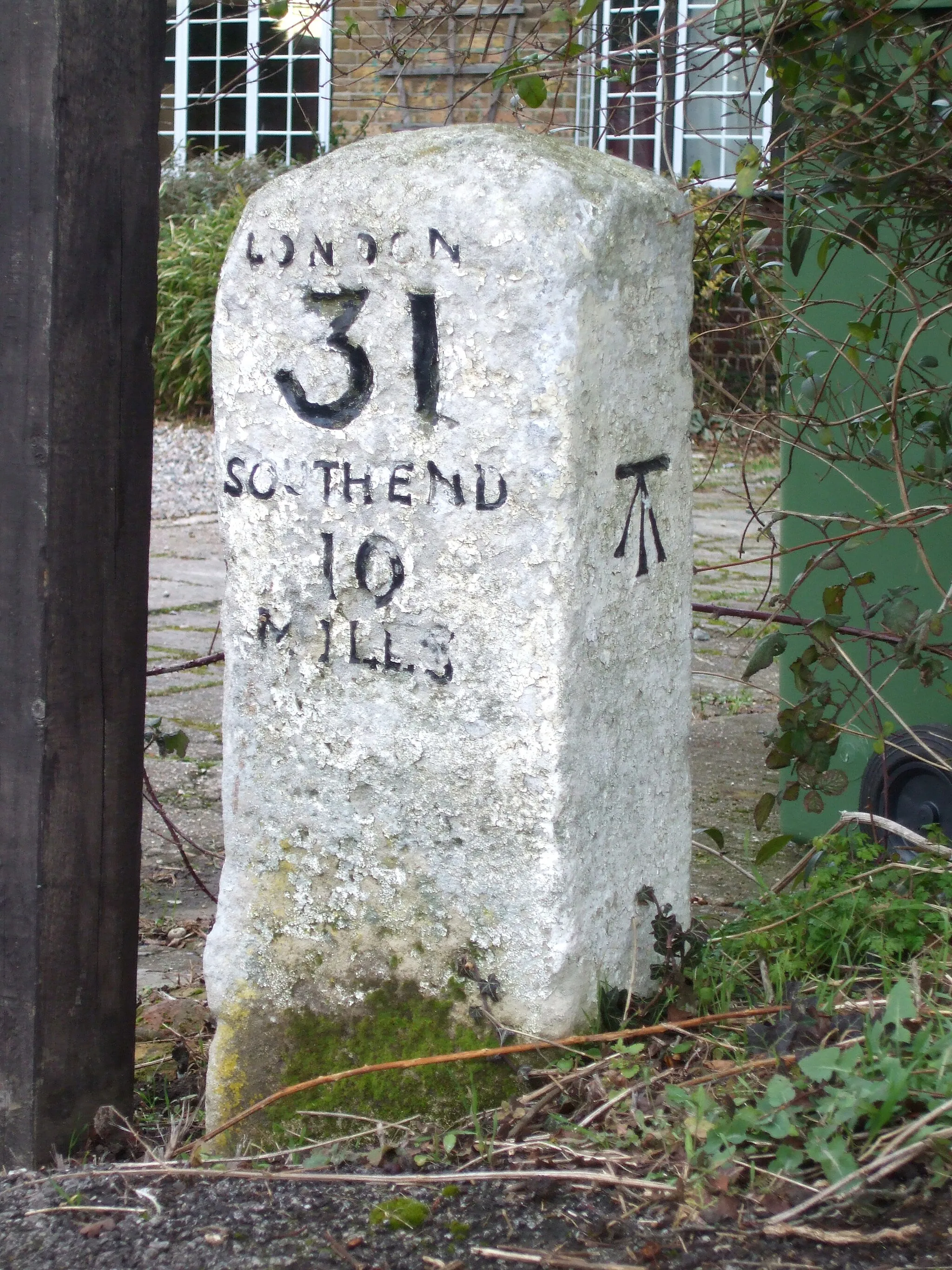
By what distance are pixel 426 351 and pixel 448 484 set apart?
181 mm

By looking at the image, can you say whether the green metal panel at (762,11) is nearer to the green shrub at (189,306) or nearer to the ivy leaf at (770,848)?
the ivy leaf at (770,848)

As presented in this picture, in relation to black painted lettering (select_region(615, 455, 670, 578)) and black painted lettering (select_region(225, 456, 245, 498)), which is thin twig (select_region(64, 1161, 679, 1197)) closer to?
black painted lettering (select_region(615, 455, 670, 578))

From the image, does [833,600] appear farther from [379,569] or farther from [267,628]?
[267,628]

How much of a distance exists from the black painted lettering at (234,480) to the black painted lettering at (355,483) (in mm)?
171

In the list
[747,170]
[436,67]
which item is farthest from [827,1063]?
[436,67]

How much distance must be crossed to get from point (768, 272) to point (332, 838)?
1.87 meters

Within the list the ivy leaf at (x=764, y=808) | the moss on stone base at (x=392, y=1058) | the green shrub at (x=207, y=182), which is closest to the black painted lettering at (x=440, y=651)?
the moss on stone base at (x=392, y=1058)

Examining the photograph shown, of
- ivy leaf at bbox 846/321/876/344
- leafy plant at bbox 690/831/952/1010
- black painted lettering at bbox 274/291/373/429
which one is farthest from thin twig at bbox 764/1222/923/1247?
ivy leaf at bbox 846/321/876/344

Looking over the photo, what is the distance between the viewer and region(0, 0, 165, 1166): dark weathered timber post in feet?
6.13

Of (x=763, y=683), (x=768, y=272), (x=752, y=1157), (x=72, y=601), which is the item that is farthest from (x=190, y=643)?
(x=752, y=1157)

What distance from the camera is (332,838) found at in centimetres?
196

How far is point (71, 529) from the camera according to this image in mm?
1936

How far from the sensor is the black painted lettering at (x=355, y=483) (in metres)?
1.88

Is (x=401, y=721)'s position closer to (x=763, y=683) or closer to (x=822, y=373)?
(x=822, y=373)
